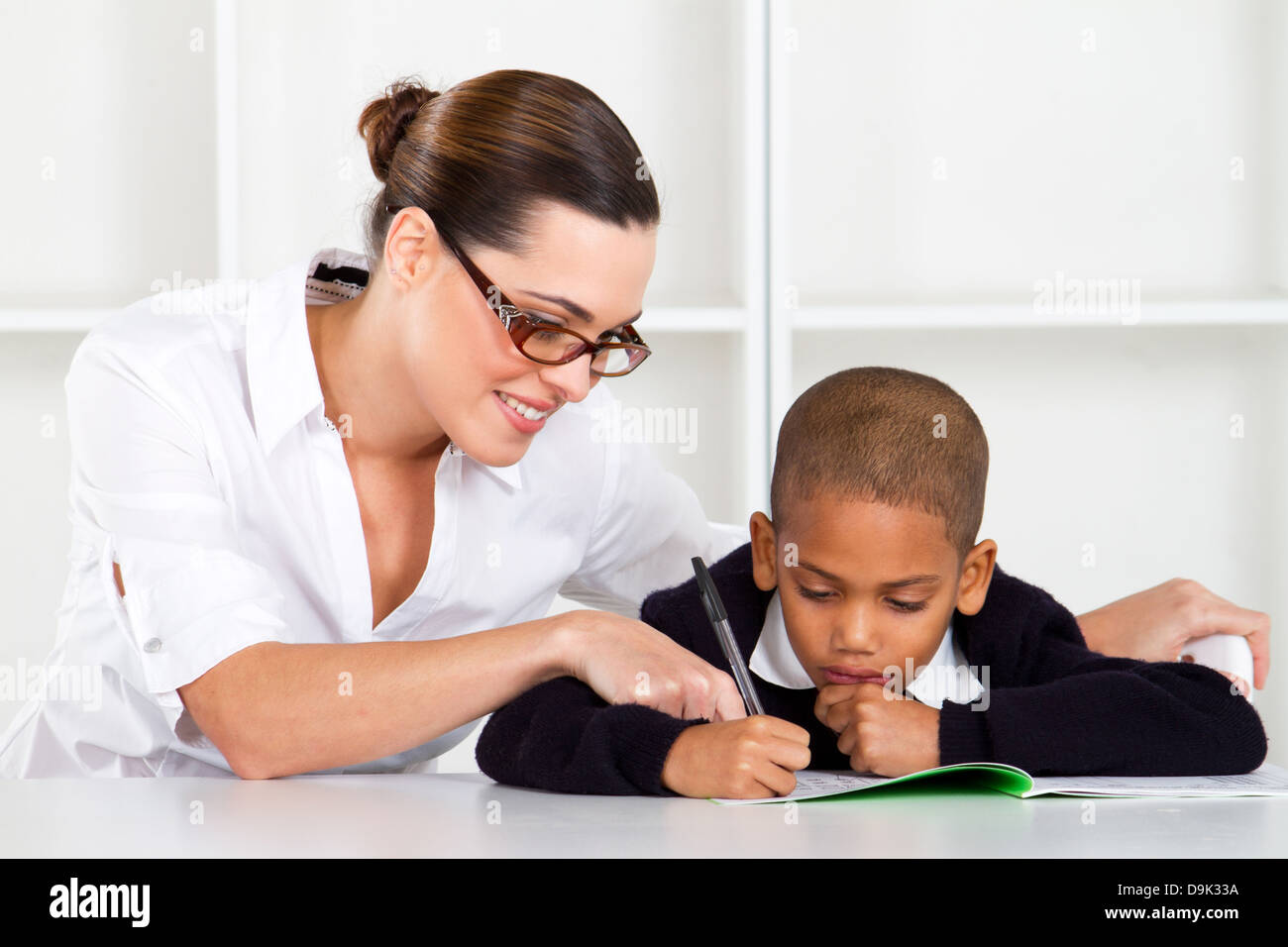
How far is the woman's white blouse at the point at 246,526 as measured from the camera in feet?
3.36

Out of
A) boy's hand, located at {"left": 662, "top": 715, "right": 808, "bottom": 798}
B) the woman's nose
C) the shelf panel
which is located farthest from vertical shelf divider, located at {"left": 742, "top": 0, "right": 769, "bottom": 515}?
boy's hand, located at {"left": 662, "top": 715, "right": 808, "bottom": 798}

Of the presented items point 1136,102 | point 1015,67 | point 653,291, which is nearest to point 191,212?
point 653,291

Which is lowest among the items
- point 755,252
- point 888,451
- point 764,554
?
point 764,554

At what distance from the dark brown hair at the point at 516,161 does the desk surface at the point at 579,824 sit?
0.54m

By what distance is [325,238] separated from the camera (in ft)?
7.13

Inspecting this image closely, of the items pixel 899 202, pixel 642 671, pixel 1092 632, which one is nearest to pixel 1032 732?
pixel 642 671

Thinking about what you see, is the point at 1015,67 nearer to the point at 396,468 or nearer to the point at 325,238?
the point at 325,238

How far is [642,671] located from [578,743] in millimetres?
74

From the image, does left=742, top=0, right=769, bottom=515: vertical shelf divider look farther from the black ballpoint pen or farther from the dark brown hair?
the black ballpoint pen

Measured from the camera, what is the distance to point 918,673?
109 centimetres

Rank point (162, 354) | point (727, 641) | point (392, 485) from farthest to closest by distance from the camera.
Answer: point (392, 485), point (162, 354), point (727, 641)

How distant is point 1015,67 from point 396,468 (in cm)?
153

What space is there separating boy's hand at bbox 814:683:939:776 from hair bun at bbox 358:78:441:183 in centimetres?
77

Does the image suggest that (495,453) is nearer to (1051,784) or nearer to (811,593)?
(811,593)
